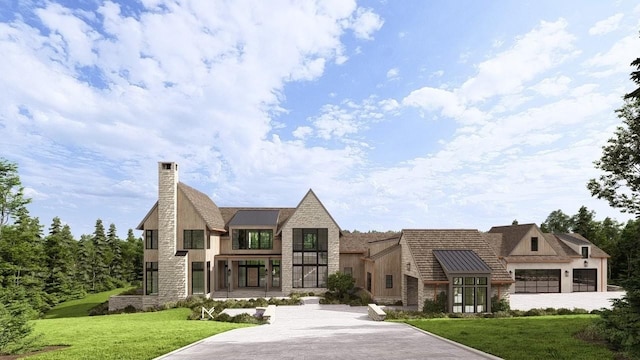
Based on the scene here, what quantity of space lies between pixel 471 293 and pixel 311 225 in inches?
590

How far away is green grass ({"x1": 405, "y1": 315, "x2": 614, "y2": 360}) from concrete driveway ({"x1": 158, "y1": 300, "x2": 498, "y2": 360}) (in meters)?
0.82

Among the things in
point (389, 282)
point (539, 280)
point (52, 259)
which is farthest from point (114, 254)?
point (539, 280)

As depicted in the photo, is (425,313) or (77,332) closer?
(77,332)

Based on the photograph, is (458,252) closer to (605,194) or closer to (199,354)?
(605,194)

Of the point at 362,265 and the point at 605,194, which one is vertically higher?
the point at 605,194

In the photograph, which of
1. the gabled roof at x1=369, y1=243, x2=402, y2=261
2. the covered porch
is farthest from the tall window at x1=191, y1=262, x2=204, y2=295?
the gabled roof at x1=369, y1=243, x2=402, y2=261

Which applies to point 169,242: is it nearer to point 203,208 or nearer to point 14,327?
point 203,208

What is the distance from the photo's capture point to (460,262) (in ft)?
80.2

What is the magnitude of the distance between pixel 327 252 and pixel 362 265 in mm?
4221

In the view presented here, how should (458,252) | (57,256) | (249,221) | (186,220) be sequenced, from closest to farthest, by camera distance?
(458,252) → (186,220) → (249,221) → (57,256)

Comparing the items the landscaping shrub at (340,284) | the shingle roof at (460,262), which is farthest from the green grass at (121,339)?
the shingle roof at (460,262)

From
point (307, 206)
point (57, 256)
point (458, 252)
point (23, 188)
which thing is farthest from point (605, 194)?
point (57, 256)

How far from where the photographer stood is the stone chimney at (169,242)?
29359mm

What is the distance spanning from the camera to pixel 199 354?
12734 mm
